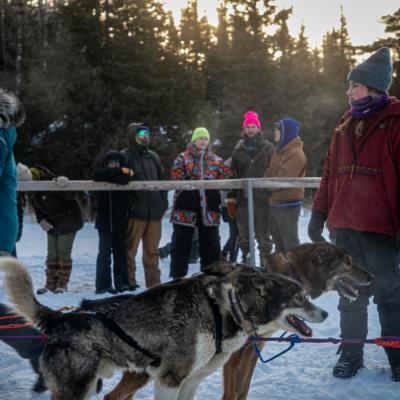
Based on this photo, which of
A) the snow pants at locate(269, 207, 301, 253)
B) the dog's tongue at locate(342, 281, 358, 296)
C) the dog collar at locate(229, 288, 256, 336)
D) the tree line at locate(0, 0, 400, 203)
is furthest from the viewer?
the tree line at locate(0, 0, 400, 203)

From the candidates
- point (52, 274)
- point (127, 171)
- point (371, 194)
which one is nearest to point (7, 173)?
point (371, 194)

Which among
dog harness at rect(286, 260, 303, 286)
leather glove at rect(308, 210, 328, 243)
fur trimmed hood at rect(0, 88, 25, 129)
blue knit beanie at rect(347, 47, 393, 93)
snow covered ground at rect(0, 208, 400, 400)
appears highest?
blue knit beanie at rect(347, 47, 393, 93)

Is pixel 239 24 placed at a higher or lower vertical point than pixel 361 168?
higher

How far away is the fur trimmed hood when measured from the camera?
91.0 inches

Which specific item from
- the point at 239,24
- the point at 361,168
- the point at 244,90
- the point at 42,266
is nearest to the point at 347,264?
the point at 361,168

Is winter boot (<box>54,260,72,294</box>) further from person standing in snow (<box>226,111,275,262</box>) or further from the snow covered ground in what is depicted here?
person standing in snow (<box>226,111,275,262</box>)

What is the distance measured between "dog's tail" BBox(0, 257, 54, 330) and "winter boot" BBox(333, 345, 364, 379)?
2110 millimetres

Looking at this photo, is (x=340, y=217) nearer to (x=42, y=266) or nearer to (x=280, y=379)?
(x=280, y=379)

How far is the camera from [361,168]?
2.69 metres

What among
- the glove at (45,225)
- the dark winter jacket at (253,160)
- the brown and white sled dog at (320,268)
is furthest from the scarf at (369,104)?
the glove at (45,225)

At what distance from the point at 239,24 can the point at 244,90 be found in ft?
17.8

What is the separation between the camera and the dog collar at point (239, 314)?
2123 millimetres

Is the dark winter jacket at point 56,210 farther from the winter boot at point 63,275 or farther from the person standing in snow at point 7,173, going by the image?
the person standing in snow at point 7,173

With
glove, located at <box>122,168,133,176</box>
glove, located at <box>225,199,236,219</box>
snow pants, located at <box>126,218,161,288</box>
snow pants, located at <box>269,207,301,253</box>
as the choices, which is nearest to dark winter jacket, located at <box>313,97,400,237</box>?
snow pants, located at <box>269,207,301,253</box>
